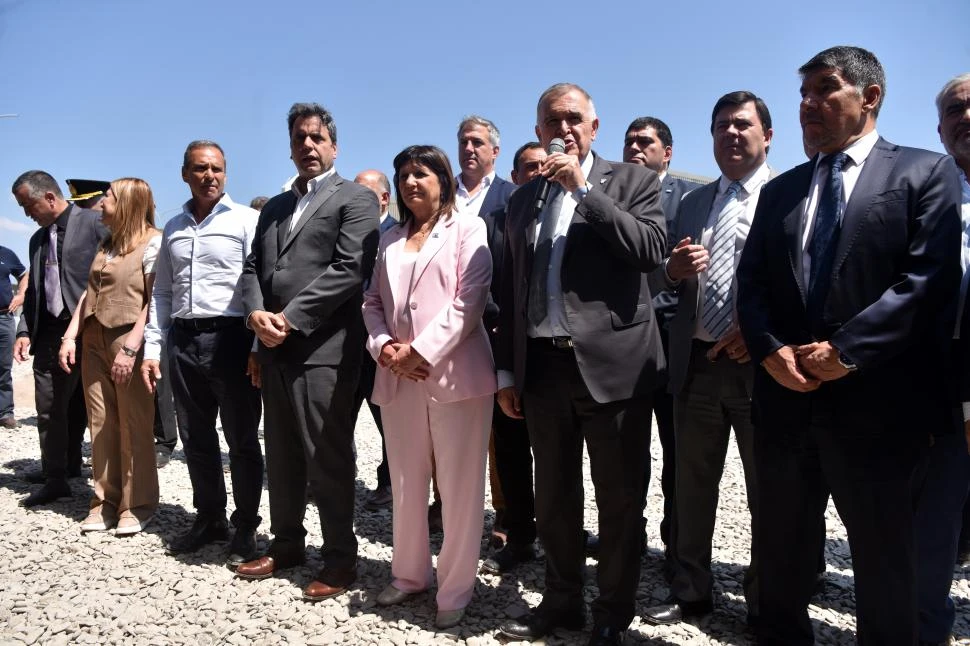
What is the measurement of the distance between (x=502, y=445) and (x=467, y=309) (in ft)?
4.17

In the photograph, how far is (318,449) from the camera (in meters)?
3.85

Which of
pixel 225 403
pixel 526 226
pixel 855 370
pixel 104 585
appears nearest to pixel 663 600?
pixel 855 370

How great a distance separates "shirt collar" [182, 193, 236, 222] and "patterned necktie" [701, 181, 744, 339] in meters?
3.03

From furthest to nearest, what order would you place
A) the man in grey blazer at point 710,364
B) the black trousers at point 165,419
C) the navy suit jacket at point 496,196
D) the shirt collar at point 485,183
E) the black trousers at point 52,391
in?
the black trousers at point 165,419
the black trousers at point 52,391
the shirt collar at point 485,183
the navy suit jacket at point 496,196
the man in grey blazer at point 710,364

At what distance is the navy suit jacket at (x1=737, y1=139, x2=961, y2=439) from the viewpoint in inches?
93.1

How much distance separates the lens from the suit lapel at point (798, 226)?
2648mm

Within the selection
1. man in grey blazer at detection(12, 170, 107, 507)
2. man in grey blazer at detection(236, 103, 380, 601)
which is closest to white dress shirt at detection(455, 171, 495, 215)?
man in grey blazer at detection(236, 103, 380, 601)

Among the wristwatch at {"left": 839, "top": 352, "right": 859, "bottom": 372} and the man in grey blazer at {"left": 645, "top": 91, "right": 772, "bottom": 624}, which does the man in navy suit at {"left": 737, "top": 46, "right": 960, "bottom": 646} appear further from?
the man in grey blazer at {"left": 645, "top": 91, "right": 772, "bottom": 624}

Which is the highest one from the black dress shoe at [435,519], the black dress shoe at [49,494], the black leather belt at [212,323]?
the black leather belt at [212,323]

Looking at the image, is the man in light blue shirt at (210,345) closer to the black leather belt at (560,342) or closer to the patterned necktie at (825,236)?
the black leather belt at (560,342)

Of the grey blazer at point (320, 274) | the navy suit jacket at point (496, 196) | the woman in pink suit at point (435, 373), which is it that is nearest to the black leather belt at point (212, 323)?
the grey blazer at point (320, 274)

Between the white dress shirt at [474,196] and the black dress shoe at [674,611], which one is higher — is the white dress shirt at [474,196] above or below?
above

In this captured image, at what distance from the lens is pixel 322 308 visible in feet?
12.5

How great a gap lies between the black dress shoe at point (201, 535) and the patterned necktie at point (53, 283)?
249cm
